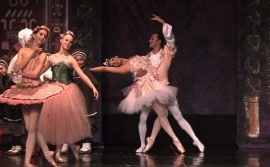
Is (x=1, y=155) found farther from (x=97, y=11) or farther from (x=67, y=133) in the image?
(x=97, y=11)

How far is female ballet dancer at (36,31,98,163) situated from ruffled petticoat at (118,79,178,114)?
3.45 feet

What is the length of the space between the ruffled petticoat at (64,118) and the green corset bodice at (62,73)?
0.15m

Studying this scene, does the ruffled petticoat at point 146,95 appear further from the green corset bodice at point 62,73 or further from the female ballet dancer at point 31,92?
the female ballet dancer at point 31,92

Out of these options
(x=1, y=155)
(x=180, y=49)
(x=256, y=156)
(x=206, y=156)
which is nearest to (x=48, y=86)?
(x=1, y=155)

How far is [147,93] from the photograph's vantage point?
25.2ft

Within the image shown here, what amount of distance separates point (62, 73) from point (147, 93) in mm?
1300

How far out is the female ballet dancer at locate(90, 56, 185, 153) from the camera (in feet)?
25.1

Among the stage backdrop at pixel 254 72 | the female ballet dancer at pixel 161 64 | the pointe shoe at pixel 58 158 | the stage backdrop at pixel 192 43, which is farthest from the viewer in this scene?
the stage backdrop at pixel 192 43

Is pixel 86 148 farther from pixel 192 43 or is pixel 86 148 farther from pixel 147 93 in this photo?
pixel 192 43

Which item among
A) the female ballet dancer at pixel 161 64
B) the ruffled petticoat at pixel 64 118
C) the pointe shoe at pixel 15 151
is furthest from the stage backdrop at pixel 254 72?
the pointe shoe at pixel 15 151

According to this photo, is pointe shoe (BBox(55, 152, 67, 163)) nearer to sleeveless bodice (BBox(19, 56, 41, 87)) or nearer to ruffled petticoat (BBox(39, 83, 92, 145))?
ruffled petticoat (BBox(39, 83, 92, 145))

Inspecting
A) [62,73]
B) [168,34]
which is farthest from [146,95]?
[62,73]

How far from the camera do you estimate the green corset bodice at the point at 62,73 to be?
675 cm

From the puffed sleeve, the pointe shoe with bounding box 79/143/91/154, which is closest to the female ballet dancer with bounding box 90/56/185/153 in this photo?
the puffed sleeve
